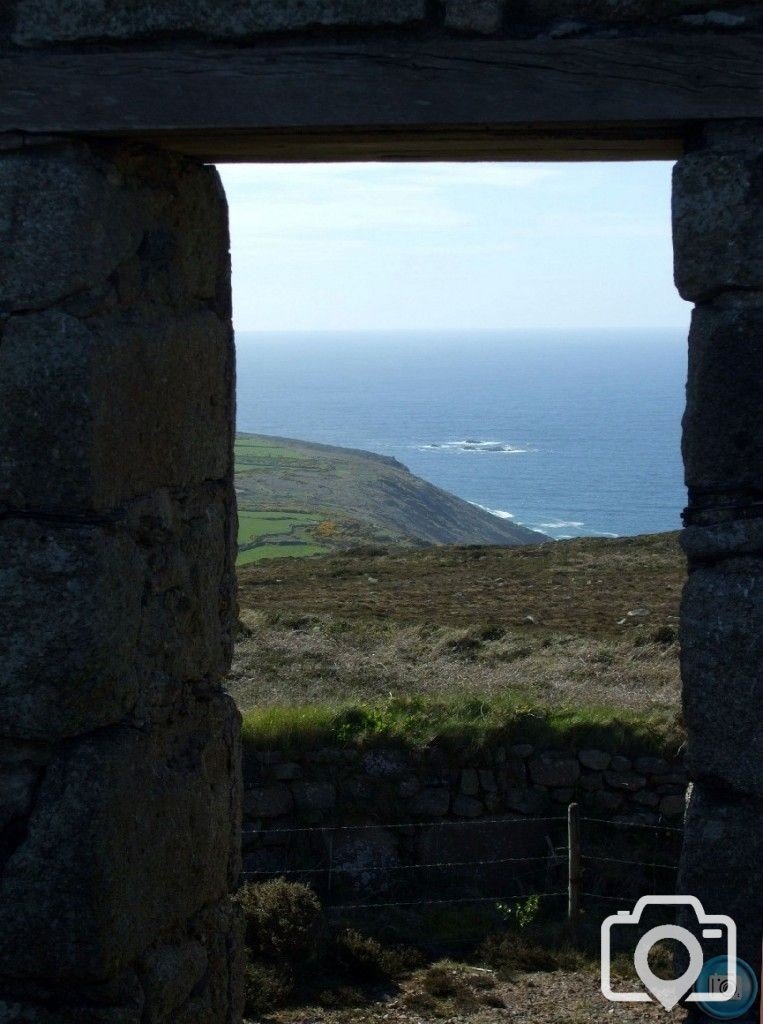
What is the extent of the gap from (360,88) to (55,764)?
1631 millimetres

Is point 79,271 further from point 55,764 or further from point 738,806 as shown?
point 738,806

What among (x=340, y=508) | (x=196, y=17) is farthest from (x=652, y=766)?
(x=340, y=508)

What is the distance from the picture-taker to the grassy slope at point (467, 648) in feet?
25.2

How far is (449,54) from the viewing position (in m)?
2.75

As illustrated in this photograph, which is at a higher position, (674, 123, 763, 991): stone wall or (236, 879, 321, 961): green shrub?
(674, 123, 763, 991): stone wall

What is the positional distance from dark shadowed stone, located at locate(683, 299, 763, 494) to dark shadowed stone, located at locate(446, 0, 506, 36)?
0.75m

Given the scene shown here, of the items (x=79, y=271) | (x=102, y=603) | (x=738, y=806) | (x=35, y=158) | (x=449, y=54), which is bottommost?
(x=738, y=806)

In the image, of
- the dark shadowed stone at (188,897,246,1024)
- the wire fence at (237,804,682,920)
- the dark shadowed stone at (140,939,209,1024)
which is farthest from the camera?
the wire fence at (237,804,682,920)

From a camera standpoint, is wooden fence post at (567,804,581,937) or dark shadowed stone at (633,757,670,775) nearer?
wooden fence post at (567,804,581,937)

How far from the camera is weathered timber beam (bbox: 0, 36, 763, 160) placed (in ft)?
8.84

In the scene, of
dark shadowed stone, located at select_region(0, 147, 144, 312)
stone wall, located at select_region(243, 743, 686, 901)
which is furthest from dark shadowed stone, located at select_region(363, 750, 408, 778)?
dark shadowed stone, located at select_region(0, 147, 144, 312)

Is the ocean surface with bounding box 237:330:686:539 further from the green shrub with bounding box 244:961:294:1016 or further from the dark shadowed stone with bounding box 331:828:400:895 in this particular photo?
the green shrub with bounding box 244:961:294:1016

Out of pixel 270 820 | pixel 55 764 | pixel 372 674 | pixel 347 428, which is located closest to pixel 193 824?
pixel 55 764

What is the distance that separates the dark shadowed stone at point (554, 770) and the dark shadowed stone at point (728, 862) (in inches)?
185
